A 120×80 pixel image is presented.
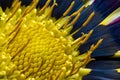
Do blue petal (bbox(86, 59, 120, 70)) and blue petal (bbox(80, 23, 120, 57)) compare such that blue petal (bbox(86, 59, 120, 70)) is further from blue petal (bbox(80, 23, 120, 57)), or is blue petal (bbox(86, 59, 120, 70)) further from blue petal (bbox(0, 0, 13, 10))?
blue petal (bbox(0, 0, 13, 10))

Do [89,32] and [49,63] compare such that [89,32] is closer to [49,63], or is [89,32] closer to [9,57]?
[49,63]

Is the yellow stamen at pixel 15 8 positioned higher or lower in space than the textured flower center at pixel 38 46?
higher

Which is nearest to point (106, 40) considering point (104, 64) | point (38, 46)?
point (104, 64)

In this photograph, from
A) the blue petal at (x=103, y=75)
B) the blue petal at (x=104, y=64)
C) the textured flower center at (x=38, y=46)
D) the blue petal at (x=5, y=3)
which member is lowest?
the blue petal at (x=103, y=75)

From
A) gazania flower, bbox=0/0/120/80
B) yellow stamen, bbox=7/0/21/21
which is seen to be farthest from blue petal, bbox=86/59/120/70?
yellow stamen, bbox=7/0/21/21

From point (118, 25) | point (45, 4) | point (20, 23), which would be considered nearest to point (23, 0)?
point (45, 4)

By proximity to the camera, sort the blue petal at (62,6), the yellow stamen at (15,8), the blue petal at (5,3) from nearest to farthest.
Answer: the yellow stamen at (15,8) → the blue petal at (5,3) → the blue petal at (62,6)

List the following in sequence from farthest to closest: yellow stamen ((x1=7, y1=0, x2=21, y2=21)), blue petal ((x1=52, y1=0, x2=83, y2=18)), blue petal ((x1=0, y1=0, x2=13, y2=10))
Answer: blue petal ((x1=52, y1=0, x2=83, y2=18)) → blue petal ((x1=0, y1=0, x2=13, y2=10)) → yellow stamen ((x1=7, y1=0, x2=21, y2=21))

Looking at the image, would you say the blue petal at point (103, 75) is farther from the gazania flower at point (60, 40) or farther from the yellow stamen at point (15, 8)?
the yellow stamen at point (15, 8)

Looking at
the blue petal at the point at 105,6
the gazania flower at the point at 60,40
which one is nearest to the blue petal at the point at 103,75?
the gazania flower at the point at 60,40
